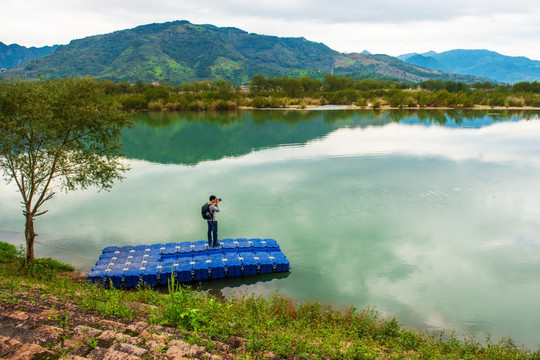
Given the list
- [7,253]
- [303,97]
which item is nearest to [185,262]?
[7,253]

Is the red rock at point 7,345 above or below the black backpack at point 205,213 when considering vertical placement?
below

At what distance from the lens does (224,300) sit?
36.9 ft

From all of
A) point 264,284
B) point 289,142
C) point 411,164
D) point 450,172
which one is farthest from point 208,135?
point 264,284

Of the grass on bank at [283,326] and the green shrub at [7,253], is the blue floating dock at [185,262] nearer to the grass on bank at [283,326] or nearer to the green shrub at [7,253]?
the grass on bank at [283,326]

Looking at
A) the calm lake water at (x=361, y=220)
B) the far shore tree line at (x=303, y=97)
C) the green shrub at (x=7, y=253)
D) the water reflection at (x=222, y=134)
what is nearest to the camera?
the calm lake water at (x=361, y=220)

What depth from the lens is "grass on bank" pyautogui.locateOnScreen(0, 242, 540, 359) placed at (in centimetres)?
716

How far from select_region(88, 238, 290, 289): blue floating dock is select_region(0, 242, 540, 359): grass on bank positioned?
4.60 ft

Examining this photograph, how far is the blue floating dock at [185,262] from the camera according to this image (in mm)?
11578

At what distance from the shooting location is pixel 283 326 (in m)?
8.74

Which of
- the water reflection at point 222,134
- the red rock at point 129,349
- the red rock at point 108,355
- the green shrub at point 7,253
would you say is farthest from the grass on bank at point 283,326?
the water reflection at point 222,134

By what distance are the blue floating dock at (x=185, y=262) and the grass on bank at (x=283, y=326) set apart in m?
1.40

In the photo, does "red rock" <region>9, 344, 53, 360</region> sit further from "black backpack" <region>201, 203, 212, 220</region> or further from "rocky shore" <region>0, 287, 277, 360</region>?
"black backpack" <region>201, 203, 212, 220</region>

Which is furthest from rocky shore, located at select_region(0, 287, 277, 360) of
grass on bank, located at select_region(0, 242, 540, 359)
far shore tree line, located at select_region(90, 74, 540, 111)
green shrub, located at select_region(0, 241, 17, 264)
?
far shore tree line, located at select_region(90, 74, 540, 111)

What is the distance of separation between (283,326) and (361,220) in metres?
10.6
